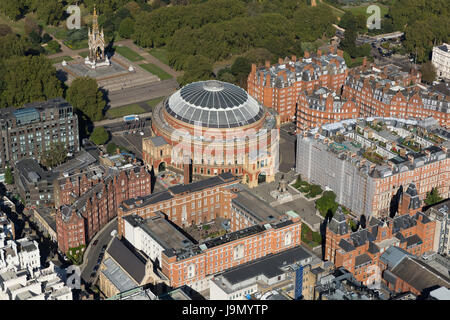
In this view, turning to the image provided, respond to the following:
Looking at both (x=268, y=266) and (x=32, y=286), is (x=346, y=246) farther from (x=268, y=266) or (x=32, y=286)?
(x=32, y=286)

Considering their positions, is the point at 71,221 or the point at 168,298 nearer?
the point at 168,298

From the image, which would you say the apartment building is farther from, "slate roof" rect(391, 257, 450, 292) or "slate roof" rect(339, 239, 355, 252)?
"slate roof" rect(391, 257, 450, 292)

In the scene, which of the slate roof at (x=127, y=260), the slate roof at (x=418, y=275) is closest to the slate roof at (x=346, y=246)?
the slate roof at (x=418, y=275)

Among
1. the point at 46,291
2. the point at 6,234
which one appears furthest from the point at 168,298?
the point at 6,234

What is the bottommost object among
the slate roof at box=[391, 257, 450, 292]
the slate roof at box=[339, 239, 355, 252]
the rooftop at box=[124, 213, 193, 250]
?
the slate roof at box=[391, 257, 450, 292]

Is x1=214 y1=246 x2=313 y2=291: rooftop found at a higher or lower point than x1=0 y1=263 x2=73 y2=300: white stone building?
lower

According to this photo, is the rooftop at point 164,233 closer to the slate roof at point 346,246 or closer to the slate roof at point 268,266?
the slate roof at point 268,266

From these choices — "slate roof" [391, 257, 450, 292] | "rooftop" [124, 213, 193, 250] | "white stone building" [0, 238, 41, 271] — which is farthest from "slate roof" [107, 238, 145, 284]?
→ "slate roof" [391, 257, 450, 292]

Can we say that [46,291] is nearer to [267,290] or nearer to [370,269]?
[267,290]
